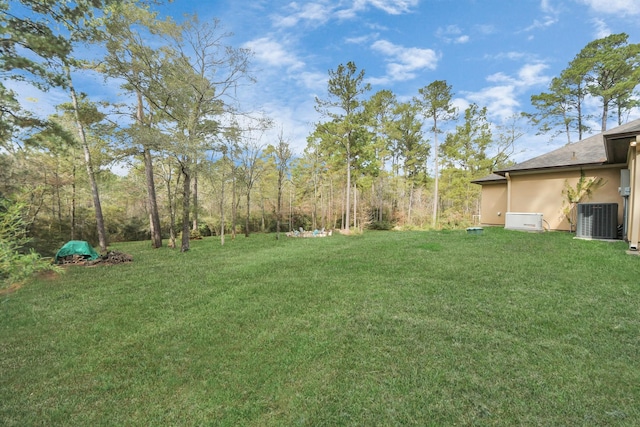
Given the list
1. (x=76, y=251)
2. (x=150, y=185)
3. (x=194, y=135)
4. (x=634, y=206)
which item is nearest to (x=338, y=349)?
(x=634, y=206)

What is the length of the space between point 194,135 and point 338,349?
8946mm

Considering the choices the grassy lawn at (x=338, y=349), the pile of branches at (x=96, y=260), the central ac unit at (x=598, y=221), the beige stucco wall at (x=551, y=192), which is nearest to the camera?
the grassy lawn at (x=338, y=349)

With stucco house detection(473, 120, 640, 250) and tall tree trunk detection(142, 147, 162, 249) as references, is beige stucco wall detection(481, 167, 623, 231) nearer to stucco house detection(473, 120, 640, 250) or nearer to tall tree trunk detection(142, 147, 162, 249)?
stucco house detection(473, 120, 640, 250)

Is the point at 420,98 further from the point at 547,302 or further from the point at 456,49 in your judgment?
the point at 547,302

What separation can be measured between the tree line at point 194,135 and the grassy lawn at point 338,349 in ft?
5.34

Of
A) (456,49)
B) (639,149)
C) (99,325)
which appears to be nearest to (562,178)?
(639,149)

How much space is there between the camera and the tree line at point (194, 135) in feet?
10.6

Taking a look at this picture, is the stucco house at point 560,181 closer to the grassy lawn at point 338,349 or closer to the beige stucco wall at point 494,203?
the beige stucco wall at point 494,203

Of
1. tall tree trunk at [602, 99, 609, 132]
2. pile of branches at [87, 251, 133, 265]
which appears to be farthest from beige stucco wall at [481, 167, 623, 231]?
pile of branches at [87, 251, 133, 265]

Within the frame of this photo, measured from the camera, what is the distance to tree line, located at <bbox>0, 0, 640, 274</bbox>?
3234 millimetres

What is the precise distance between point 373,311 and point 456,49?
9.53 m

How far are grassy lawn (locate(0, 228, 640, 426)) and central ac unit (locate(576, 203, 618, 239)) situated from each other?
242cm

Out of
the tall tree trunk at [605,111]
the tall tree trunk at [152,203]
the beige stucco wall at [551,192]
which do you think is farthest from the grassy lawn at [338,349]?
the tall tree trunk at [605,111]

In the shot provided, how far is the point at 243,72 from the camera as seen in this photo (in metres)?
9.87
